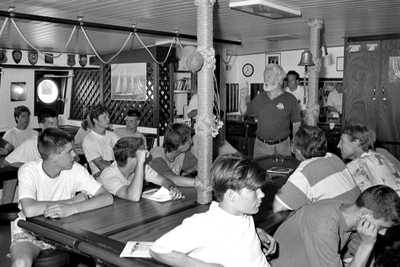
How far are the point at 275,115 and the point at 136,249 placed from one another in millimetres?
2664

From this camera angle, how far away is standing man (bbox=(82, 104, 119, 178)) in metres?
4.21

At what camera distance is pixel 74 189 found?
8.28 feet

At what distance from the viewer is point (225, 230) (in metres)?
1.58

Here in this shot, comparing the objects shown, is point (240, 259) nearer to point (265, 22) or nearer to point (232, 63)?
point (265, 22)

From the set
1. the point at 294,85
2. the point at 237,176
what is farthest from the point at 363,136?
the point at 294,85

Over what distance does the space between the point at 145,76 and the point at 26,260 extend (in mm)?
5427

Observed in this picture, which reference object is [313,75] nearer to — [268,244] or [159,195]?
[159,195]

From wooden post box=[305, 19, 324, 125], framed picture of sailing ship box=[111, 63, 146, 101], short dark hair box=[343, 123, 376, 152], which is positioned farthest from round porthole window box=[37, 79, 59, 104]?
short dark hair box=[343, 123, 376, 152]

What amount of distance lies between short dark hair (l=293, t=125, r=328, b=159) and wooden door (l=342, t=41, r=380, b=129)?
334 centimetres

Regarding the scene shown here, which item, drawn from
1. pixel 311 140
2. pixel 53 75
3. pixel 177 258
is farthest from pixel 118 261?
pixel 53 75

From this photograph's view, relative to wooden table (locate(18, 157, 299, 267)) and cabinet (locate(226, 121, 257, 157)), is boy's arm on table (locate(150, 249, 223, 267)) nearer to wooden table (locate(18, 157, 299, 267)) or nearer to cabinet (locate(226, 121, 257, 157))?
wooden table (locate(18, 157, 299, 267))

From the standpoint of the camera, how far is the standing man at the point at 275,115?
13.5 feet

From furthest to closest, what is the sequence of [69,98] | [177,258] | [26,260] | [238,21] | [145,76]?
[69,98] → [145,76] → [238,21] → [26,260] → [177,258]

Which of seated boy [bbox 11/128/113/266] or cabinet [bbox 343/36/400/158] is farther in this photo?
cabinet [bbox 343/36/400/158]
